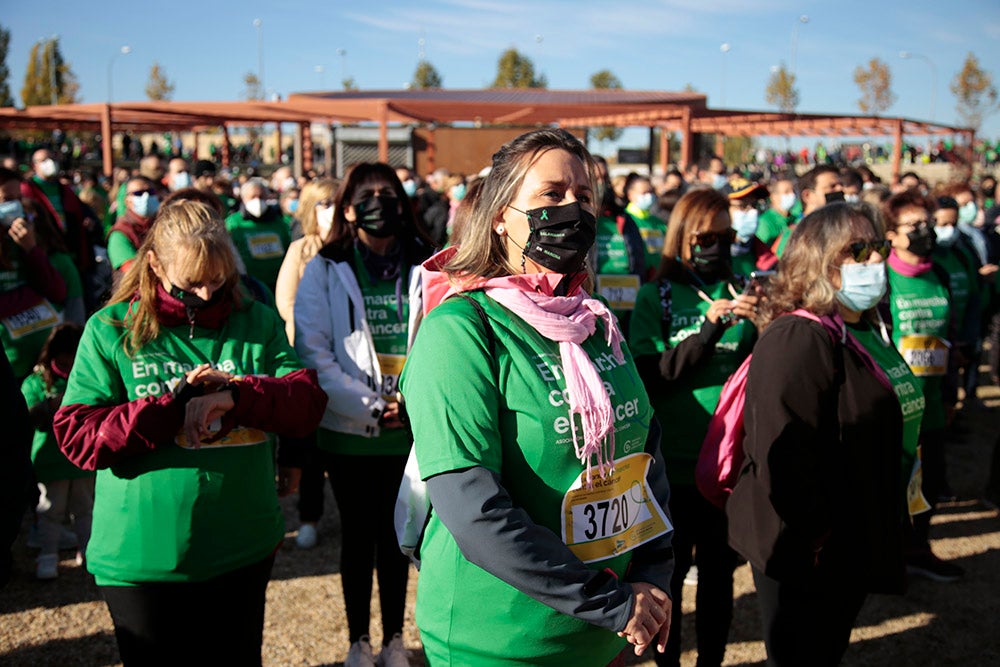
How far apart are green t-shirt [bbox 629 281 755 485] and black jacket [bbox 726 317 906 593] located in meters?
0.81

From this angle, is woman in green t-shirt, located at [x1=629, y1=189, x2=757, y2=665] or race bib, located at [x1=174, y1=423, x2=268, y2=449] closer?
race bib, located at [x1=174, y1=423, x2=268, y2=449]

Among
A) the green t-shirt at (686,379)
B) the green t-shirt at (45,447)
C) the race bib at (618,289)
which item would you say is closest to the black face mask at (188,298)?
the green t-shirt at (686,379)

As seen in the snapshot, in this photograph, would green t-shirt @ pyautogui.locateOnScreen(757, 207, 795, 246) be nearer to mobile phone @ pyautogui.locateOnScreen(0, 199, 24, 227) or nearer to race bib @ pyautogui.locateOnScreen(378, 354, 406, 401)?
race bib @ pyautogui.locateOnScreen(378, 354, 406, 401)

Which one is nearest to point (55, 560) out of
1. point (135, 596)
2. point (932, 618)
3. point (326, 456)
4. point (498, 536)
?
point (326, 456)

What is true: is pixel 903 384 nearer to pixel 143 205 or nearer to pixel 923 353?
pixel 923 353

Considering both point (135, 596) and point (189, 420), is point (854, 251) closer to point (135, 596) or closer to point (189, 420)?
point (189, 420)

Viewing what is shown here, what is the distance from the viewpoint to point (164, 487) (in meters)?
2.65

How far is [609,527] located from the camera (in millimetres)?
1980

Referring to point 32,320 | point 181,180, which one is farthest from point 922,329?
point 181,180

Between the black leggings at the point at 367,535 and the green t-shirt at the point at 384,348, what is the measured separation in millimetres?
57

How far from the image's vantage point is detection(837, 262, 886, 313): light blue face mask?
2975 mm

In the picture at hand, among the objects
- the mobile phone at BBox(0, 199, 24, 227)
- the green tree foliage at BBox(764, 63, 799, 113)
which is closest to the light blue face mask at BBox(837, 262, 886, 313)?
the mobile phone at BBox(0, 199, 24, 227)

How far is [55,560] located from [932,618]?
512 centimetres

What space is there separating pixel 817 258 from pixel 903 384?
569 millimetres
